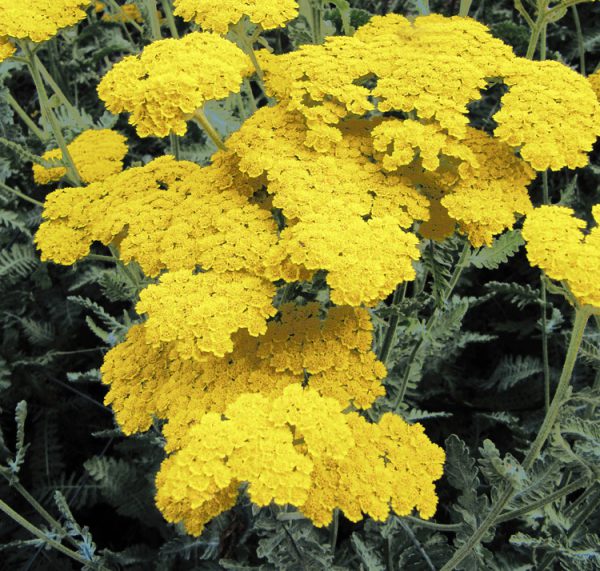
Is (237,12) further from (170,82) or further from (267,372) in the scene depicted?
(267,372)

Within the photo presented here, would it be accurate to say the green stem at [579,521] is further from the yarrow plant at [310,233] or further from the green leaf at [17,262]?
the green leaf at [17,262]

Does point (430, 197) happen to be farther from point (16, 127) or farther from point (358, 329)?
point (16, 127)

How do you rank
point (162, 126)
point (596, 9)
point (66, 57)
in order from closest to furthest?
point (162, 126), point (596, 9), point (66, 57)

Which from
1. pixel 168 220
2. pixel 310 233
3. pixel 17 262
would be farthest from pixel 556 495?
Answer: pixel 17 262

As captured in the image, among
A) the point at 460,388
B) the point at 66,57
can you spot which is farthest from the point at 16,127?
the point at 460,388

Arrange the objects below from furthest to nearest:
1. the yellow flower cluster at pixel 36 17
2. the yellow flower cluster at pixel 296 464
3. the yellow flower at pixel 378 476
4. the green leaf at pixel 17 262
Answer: the green leaf at pixel 17 262 → the yellow flower cluster at pixel 36 17 → the yellow flower at pixel 378 476 → the yellow flower cluster at pixel 296 464

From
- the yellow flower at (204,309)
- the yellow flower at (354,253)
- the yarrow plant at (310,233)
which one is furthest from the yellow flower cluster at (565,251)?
the yellow flower at (204,309)
